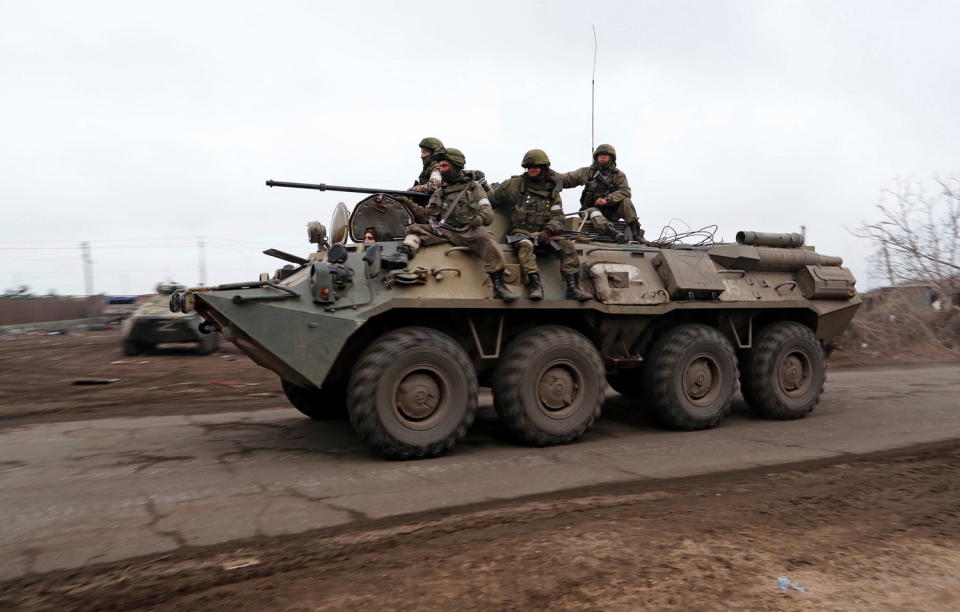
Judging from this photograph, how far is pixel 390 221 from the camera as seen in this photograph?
7.20 metres

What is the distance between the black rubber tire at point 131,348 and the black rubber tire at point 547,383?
39.5ft

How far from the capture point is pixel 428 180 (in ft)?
25.3

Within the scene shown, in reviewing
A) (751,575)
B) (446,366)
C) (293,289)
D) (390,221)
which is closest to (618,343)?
(446,366)

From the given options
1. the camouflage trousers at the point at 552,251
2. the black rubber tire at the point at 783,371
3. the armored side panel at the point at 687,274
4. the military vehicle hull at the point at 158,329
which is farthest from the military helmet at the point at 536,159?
the military vehicle hull at the point at 158,329

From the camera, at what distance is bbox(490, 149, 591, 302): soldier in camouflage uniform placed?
648cm

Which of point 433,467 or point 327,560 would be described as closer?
point 327,560

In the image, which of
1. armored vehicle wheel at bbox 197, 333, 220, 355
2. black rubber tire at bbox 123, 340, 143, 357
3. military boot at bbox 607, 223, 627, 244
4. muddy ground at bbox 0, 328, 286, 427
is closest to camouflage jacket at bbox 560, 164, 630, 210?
military boot at bbox 607, 223, 627, 244

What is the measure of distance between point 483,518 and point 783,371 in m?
4.83

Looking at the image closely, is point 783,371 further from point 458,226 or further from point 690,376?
point 458,226

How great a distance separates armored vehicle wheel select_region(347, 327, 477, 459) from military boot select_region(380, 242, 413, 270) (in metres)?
0.52

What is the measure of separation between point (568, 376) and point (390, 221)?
2.41 m

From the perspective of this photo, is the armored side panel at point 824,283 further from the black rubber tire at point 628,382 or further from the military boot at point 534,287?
the military boot at point 534,287

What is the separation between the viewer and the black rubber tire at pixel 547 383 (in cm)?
603

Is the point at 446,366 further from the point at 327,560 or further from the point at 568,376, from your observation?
the point at 327,560
